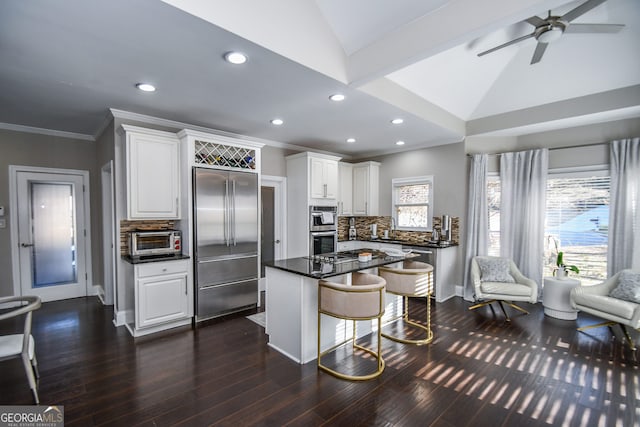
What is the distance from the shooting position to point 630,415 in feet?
7.02

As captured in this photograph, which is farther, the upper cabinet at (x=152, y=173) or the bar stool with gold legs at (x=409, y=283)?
the upper cabinet at (x=152, y=173)

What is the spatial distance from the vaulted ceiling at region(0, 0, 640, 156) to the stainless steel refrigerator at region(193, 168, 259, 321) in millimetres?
909

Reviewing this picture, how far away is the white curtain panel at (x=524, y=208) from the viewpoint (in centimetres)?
451

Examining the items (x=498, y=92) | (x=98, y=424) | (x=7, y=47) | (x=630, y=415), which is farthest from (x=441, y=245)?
(x=7, y=47)

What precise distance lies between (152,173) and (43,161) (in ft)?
7.84

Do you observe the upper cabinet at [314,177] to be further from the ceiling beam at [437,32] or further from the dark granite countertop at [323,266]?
the ceiling beam at [437,32]

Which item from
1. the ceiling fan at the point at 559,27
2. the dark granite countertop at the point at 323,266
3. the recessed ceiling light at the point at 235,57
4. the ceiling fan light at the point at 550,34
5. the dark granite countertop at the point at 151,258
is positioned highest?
the ceiling fan at the point at 559,27

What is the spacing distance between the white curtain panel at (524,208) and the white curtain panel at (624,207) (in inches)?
29.6

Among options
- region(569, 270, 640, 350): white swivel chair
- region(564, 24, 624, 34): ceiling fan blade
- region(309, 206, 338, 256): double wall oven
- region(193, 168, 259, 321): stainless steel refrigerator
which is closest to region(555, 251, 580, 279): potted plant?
region(569, 270, 640, 350): white swivel chair

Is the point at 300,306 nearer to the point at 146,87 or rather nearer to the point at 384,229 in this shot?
the point at 146,87

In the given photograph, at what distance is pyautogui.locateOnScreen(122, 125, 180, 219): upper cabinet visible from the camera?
138 inches

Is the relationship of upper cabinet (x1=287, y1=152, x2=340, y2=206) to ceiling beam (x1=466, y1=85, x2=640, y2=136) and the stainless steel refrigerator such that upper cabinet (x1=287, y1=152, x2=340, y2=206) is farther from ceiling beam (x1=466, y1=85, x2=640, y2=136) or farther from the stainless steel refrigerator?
ceiling beam (x1=466, y1=85, x2=640, y2=136)

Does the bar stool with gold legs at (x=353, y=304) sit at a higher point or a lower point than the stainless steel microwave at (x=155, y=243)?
lower

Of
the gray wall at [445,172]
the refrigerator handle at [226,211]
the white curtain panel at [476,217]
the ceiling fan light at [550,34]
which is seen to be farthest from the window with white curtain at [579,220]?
the refrigerator handle at [226,211]
